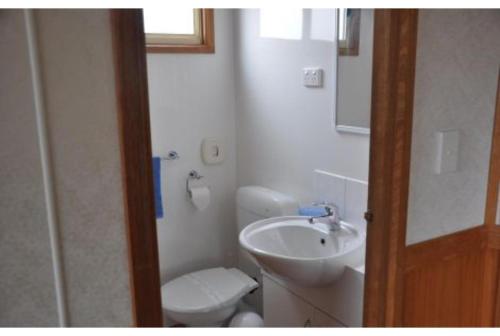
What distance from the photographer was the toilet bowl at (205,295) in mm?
2244

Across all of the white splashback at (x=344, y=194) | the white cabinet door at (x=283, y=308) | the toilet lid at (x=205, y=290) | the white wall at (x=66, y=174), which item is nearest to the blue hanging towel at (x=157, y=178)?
the toilet lid at (x=205, y=290)

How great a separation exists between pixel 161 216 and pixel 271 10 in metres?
1.23

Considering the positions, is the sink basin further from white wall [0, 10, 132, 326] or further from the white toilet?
white wall [0, 10, 132, 326]

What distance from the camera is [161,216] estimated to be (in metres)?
2.52

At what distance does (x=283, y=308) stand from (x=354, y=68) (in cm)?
114

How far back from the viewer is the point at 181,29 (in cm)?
255

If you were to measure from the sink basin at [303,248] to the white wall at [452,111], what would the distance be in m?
0.45

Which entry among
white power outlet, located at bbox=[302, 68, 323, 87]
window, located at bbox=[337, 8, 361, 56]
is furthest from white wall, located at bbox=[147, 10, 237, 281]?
window, located at bbox=[337, 8, 361, 56]

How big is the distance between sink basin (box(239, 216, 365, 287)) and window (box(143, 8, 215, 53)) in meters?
1.06

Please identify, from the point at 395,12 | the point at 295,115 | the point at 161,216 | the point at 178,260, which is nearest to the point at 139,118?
the point at 395,12

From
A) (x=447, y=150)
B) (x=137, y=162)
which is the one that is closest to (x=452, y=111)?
(x=447, y=150)

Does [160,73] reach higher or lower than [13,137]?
higher

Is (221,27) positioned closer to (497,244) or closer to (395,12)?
(395,12)

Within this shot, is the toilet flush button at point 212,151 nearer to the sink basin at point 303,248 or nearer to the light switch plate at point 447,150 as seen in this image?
the sink basin at point 303,248
